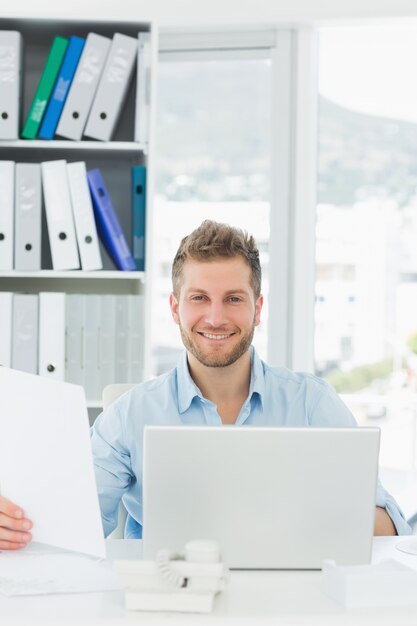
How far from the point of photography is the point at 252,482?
1.25 metres

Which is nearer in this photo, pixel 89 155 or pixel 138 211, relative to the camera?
pixel 138 211

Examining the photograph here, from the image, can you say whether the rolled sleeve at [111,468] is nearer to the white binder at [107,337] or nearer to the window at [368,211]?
the white binder at [107,337]

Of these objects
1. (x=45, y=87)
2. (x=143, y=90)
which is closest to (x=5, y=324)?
(x=45, y=87)

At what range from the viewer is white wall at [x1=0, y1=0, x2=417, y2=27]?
3.03 metres

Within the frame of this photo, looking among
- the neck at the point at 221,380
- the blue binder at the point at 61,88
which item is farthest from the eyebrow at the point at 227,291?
the blue binder at the point at 61,88

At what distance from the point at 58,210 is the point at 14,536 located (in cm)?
151

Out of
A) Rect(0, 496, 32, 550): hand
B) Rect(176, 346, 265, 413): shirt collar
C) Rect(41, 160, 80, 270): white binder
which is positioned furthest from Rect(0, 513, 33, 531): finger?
Rect(41, 160, 80, 270): white binder

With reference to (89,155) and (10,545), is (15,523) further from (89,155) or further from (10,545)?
(89,155)

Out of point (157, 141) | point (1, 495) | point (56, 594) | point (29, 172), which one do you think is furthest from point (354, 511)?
point (157, 141)

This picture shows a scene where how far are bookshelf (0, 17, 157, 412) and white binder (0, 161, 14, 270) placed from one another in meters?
0.06

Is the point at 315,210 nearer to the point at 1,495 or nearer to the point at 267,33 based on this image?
the point at 267,33

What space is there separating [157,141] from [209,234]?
1533 mm

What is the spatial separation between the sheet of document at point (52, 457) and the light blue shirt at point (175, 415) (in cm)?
34

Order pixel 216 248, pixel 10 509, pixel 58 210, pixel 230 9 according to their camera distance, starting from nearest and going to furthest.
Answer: pixel 10 509 < pixel 216 248 < pixel 58 210 < pixel 230 9
